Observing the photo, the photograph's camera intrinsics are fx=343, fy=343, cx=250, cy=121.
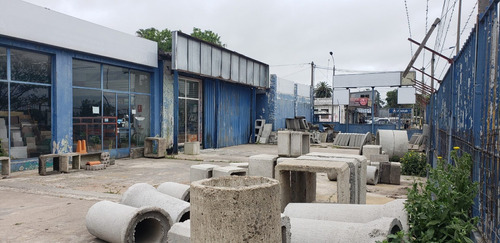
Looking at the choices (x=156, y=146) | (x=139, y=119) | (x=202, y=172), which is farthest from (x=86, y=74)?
(x=202, y=172)

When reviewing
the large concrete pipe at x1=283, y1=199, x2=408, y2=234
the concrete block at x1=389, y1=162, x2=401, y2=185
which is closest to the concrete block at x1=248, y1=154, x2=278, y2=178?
the large concrete pipe at x1=283, y1=199, x2=408, y2=234

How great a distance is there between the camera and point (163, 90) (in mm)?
16531

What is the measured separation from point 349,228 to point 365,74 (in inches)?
1065

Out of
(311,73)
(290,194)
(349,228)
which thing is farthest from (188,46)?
(311,73)

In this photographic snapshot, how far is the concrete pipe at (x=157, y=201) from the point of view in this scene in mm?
4918

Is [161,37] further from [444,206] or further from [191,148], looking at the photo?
[444,206]

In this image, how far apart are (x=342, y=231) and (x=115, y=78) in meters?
13.0

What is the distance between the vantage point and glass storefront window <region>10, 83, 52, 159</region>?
10.8 metres

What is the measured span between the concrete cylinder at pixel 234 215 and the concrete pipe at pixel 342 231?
1.19m

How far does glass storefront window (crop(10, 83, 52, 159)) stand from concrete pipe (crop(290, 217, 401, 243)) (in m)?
10.6

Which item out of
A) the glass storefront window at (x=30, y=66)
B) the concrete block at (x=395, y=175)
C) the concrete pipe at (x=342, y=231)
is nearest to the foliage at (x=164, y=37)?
the glass storefront window at (x=30, y=66)

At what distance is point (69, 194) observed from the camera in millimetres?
7379

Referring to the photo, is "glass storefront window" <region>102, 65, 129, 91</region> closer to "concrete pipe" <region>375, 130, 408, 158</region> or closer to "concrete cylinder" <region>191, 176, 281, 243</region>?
"concrete pipe" <region>375, 130, 408, 158</region>

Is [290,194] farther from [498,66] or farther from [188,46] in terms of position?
[188,46]
